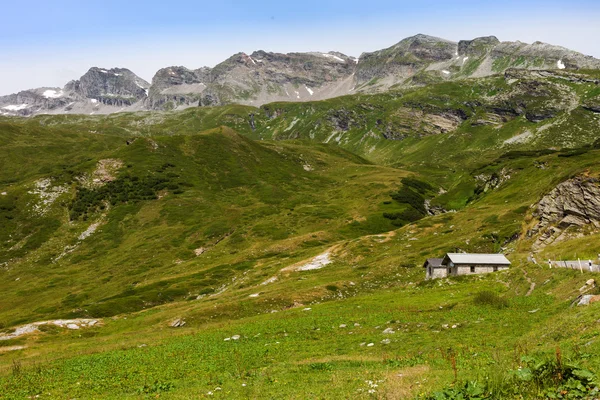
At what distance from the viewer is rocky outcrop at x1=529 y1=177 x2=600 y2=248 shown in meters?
71.7

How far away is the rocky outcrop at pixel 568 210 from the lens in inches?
2822

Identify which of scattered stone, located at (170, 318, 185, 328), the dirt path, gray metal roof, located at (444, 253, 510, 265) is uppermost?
gray metal roof, located at (444, 253, 510, 265)

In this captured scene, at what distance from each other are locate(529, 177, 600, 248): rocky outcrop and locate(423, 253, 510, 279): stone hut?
11.4 meters

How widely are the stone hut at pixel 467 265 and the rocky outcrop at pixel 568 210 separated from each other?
11.4 m

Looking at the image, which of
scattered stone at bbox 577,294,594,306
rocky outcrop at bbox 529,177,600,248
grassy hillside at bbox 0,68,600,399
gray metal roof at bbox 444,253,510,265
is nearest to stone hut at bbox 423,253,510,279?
gray metal roof at bbox 444,253,510,265

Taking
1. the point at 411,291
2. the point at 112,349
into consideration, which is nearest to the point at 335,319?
the point at 411,291

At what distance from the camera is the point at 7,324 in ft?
297

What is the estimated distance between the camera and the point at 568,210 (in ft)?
243

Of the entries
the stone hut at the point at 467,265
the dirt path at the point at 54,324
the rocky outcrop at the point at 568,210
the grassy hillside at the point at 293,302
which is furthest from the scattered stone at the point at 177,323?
the rocky outcrop at the point at 568,210

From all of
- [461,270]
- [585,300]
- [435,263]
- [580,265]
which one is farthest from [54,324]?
[580,265]

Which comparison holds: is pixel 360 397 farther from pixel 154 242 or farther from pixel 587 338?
pixel 154 242

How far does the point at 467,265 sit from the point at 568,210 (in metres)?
21.9

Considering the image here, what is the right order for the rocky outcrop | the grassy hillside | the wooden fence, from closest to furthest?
the grassy hillside, the wooden fence, the rocky outcrop

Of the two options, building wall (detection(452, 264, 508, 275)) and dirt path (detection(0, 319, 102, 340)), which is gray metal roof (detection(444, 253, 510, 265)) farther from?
dirt path (detection(0, 319, 102, 340))
